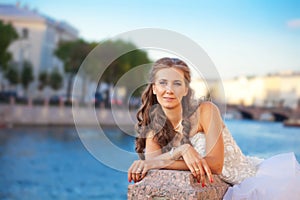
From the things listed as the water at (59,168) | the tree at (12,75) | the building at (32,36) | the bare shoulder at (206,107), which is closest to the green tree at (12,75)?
the tree at (12,75)

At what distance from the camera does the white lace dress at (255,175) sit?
1.80 metres

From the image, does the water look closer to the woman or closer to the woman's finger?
the woman

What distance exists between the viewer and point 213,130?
1.75m

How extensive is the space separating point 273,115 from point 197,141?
160ft

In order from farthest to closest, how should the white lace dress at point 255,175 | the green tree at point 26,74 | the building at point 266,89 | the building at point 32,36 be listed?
the building at point 266,89 < the building at point 32,36 < the green tree at point 26,74 < the white lace dress at point 255,175

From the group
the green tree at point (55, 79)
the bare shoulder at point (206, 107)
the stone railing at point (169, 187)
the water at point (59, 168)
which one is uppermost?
the green tree at point (55, 79)

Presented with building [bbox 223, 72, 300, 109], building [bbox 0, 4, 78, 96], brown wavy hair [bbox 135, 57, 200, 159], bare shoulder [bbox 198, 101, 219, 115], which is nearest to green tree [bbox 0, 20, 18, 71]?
building [bbox 0, 4, 78, 96]

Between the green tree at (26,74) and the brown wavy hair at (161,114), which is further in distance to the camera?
the green tree at (26,74)

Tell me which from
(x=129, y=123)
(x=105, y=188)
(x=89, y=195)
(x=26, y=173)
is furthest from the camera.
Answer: (x=26, y=173)

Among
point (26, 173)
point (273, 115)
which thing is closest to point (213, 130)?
point (26, 173)

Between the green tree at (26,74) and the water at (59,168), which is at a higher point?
the green tree at (26,74)

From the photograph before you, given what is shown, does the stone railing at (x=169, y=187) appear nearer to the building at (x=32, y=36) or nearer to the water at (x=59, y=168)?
the water at (x=59, y=168)

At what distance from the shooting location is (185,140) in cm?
179

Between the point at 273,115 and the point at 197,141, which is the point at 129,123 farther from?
the point at 273,115
